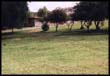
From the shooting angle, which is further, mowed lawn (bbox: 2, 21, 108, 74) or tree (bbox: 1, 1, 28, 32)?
mowed lawn (bbox: 2, 21, 108, 74)

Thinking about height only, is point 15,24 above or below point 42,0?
below

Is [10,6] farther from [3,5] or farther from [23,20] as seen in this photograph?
[23,20]

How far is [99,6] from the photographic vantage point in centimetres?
149

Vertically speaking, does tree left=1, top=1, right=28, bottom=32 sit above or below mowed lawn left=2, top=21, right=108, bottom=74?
above

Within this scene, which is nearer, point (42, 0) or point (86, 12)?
point (42, 0)

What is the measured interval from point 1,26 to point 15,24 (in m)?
0.09

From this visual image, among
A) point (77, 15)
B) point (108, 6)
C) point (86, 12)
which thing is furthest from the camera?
point (77, 15)

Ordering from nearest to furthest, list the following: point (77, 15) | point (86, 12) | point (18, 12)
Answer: point (18, 12), point (86, 12), point (77, 15)

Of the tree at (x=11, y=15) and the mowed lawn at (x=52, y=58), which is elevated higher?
the tree at (x=11, y=15)

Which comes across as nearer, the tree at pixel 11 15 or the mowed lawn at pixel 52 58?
the tree at pixel 11 15

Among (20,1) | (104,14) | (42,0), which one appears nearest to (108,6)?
(104,14)

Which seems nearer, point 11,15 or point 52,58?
point 11,15

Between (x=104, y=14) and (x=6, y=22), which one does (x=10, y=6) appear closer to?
(x=6, y=22)

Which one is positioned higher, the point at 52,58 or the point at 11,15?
the point at 11,15
